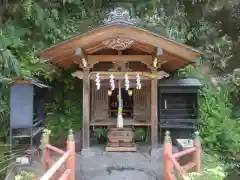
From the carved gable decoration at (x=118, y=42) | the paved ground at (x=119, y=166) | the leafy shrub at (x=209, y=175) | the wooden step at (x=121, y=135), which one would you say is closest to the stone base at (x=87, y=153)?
the paved ground at (x=119, y=166)

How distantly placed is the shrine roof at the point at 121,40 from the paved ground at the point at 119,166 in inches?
115

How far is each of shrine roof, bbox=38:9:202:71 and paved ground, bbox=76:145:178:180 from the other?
9.54 ft

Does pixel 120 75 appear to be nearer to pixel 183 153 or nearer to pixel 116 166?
pixel 116 166

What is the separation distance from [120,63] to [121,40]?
3.11ft

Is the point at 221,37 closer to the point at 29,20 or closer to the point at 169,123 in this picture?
the point at 169,123

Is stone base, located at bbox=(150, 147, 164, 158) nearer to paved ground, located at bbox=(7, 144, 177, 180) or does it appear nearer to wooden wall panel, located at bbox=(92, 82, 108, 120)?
paved ground, located at bbox=(7, 144, 177, 180)

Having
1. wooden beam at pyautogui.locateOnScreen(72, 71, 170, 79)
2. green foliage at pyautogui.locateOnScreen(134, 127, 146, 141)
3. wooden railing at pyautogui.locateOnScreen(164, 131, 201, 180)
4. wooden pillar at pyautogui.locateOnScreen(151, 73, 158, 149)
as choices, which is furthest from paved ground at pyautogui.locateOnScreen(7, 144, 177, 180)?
wooden beam at pyautogui.locateOnScreen(72, 71, 170, 79)

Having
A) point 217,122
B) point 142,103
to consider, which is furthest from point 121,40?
point 217,122

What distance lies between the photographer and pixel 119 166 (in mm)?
8250

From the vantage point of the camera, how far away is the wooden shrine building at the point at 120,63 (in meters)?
8.80

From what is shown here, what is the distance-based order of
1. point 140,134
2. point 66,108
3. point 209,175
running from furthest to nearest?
1. point 66,108
2. point 140,134
3. point 209,175

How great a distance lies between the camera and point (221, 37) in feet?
50.8

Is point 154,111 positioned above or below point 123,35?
below

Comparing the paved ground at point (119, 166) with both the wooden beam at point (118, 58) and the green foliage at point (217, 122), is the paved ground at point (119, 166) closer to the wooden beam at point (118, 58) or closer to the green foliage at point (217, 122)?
the wooden beam at point (118, 58)
